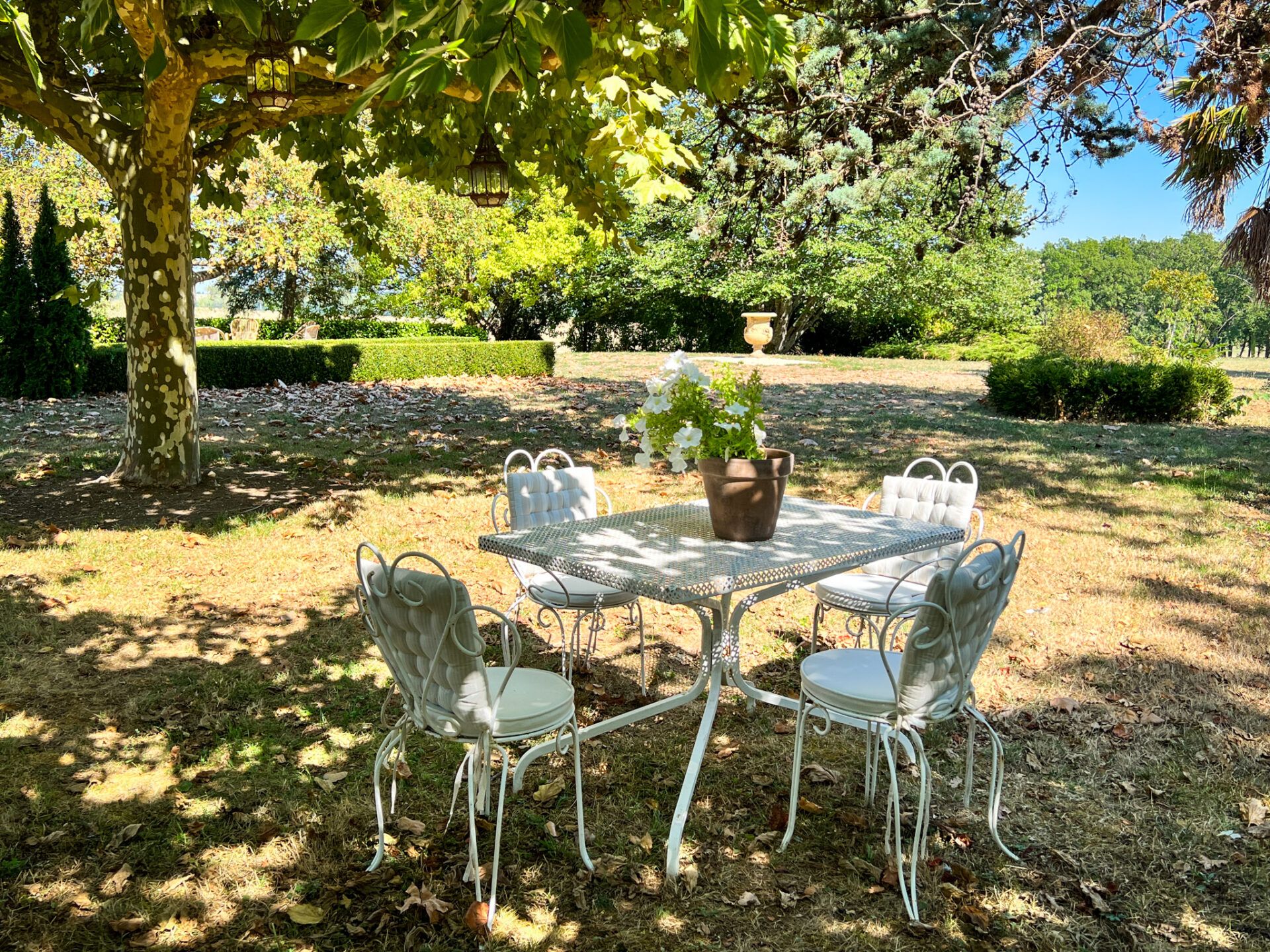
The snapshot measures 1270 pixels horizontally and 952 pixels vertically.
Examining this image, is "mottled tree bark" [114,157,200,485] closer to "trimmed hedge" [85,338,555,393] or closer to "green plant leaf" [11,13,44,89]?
"green plant leaf" [11,13,44,89]

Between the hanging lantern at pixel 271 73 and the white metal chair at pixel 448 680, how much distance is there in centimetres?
411

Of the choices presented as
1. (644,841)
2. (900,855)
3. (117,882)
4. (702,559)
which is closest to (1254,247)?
(702,559)

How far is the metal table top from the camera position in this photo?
3.15 m

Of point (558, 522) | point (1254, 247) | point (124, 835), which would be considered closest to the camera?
point (124, 835)

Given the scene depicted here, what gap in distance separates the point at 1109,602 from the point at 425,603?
5.01 metres

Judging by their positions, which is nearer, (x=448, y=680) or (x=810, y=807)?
(x=448, y=680)

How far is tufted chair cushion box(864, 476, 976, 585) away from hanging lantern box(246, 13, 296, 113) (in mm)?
4543

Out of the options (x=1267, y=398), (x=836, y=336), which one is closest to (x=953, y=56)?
(x=1267, y=398)

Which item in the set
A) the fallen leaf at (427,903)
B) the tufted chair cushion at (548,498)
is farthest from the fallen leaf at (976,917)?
the tufted chair cushion at (548,498)

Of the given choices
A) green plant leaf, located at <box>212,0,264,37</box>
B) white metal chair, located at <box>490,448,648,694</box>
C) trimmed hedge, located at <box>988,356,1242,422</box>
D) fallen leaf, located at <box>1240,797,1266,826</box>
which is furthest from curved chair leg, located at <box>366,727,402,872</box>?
trimmed hedge, located at <box>988,356,1242,422</box>

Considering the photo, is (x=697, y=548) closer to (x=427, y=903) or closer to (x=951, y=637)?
(x=951, y=637)

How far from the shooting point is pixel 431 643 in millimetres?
2742

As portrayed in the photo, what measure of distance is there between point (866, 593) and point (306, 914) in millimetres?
2801

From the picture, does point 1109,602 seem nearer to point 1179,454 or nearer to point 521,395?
point 1179,454
